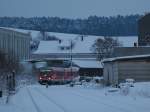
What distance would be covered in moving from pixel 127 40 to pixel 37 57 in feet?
109

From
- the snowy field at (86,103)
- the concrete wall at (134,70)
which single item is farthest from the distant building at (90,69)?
the snowy field at (86,103)

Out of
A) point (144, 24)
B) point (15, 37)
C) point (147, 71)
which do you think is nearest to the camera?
point (147, 71)

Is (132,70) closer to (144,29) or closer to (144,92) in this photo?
(144,92)

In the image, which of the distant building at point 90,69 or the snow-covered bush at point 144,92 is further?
the distant building at point 90,69

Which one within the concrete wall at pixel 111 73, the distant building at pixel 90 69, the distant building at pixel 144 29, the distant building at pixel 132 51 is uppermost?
the distant building at pixel 144 29

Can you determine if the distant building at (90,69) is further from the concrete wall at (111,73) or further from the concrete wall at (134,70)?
the concrete wall at (134,70)

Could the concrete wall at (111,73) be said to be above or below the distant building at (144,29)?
below

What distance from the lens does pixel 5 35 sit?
160500 mm

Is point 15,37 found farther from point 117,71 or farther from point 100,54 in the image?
point 117,71

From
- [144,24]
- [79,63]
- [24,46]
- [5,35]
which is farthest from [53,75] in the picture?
[24,46]

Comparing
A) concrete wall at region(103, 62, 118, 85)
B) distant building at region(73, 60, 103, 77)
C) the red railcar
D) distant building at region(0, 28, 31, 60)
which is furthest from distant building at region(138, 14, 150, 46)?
distant building at region(0, 28, 31, 60)

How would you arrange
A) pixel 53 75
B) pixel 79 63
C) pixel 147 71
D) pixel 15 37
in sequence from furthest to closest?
pixel 15 37
pixel 79 63
pixel 53 75
pixel 147 71

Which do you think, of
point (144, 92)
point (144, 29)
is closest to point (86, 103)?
point (144, 92)

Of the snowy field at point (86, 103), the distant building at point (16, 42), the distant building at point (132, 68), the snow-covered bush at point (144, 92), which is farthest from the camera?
the distant building at point (16, 42)
